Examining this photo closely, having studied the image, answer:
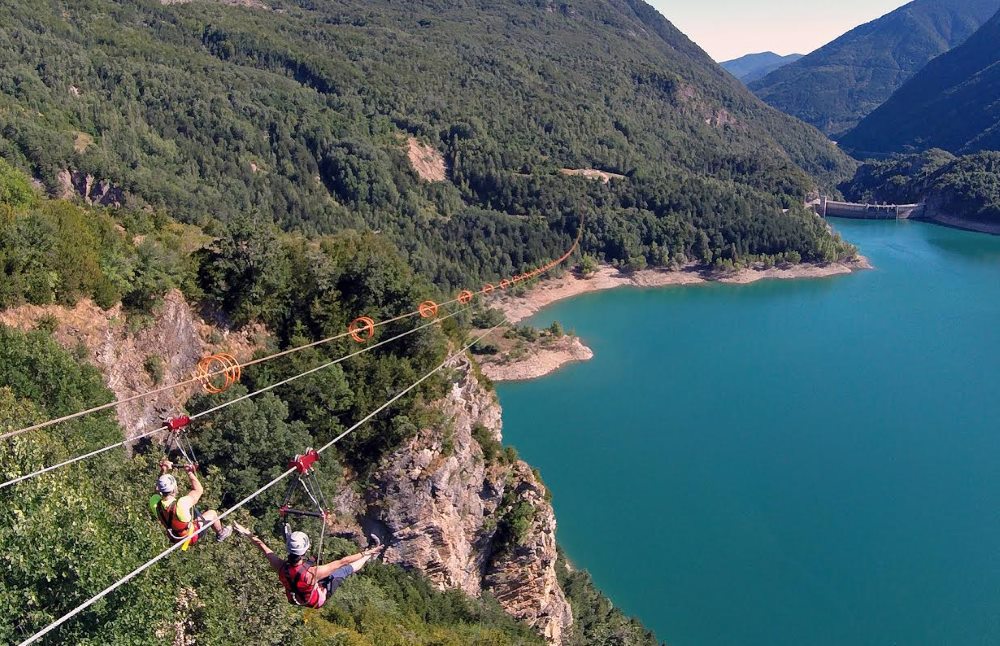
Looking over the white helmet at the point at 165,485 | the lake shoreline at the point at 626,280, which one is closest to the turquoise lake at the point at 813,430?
the lake shoreline at the point at 626,280

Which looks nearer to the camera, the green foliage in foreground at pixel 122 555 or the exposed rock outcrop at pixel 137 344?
the green foliage in foreground at pixel 122 555

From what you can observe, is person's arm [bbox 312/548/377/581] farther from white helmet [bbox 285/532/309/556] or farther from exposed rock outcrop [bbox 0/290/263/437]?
exposed rock outcrop [bbox 0/290/263/437]

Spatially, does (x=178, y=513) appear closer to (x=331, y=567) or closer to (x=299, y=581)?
(x=299, y=581)

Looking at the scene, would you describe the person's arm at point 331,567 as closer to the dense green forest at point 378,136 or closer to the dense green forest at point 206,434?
the dense green forest at point 206,434

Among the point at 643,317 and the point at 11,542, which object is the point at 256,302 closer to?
the point at 11,542

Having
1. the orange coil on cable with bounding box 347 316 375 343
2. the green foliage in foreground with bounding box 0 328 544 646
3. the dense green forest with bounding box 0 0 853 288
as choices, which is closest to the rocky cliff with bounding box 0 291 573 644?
the green foliage in foreground with bounding box 0 328 544 646

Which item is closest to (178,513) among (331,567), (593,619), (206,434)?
(331,567)
